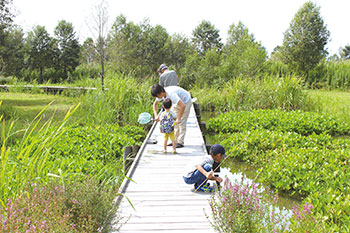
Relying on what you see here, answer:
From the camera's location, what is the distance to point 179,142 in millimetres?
6332

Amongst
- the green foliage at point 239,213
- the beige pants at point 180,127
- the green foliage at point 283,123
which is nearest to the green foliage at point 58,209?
the green foliage at point 239,213

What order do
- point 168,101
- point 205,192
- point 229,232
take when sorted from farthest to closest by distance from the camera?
point 168,101 → point 205,192 → point 229,232

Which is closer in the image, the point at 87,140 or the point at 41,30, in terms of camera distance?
the point at 87,140

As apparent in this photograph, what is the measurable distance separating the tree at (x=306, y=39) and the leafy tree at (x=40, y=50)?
20.3 meters

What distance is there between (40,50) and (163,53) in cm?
1093

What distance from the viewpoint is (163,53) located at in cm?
3164

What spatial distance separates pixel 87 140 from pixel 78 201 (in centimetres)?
417

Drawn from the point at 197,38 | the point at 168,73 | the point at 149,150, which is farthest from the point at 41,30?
the point at 149,150

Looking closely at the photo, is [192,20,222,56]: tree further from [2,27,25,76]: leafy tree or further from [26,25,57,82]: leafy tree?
[2,27,25,76]: leafy tree

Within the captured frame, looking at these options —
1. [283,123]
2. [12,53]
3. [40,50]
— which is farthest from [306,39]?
[40,50]

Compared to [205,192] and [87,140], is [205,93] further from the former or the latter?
[205,192]

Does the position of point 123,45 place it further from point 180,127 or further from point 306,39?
point 180,127

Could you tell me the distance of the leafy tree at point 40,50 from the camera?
3114 centimetres

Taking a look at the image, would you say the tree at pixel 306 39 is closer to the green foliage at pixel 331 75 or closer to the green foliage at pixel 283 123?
the green foliage at pixel 331 75
